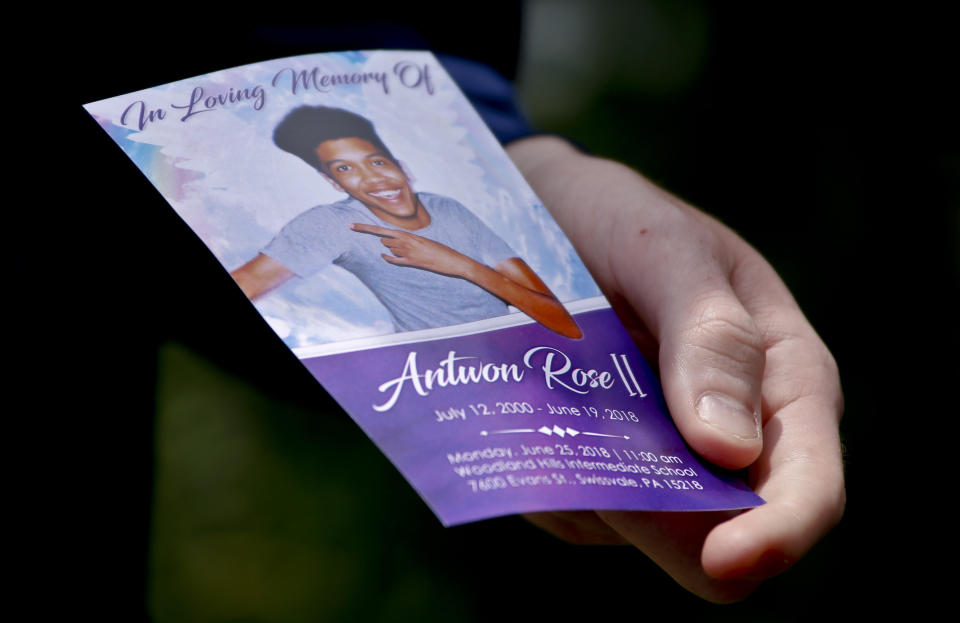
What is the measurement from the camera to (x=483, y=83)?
1089 millimetres

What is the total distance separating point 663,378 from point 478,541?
1.37 m

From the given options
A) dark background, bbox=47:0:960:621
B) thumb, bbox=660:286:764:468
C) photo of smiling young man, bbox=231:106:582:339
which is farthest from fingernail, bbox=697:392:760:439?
dark background, bbox=47:0:960:621

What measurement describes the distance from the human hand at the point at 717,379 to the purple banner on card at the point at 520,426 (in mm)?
27

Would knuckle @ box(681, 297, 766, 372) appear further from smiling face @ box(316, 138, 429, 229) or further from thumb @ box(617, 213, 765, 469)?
smiling face @ box(316, 138, 429, 229)

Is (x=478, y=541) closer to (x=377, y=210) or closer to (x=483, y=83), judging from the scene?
(x=483, y=83)

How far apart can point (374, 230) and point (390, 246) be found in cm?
2

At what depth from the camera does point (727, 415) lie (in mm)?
595

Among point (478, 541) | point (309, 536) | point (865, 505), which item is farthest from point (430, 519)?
point (865, 505)

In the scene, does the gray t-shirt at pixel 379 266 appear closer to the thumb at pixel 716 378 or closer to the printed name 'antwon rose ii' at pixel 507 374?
the printed name 'antwon rose ii' at pixel 507 374

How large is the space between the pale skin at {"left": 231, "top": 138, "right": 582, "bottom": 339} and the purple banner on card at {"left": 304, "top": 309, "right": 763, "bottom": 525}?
3 centimetres

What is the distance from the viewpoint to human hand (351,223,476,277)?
0.62 m

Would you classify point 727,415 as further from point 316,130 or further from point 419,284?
point 316,130

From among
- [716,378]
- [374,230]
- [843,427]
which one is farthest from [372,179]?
[843,427]

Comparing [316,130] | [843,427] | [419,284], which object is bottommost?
[843,427]
